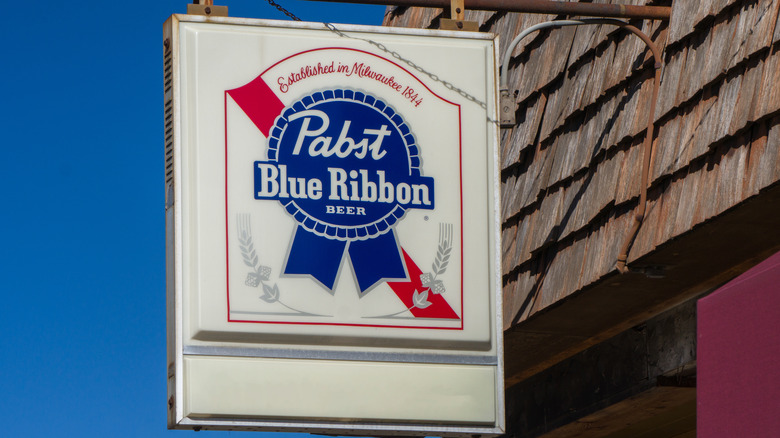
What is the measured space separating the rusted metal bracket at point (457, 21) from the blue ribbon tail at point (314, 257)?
112cm

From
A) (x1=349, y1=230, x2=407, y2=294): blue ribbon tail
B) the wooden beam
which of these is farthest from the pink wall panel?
the wooden beam

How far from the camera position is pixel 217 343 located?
4.72 metres

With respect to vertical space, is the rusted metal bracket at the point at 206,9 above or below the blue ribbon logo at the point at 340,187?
above

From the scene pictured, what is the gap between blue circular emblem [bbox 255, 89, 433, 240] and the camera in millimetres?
4883

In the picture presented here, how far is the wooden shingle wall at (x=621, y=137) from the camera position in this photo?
186 inches

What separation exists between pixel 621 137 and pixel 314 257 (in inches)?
61.6

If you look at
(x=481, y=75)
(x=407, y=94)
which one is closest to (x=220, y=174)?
(x=407, y=94)

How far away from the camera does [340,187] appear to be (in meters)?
4.89

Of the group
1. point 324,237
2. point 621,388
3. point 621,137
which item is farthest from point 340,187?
point 621,388

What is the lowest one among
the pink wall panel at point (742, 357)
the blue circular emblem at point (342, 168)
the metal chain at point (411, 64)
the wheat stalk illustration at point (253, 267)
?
the pink wall panel at point (742, 357)

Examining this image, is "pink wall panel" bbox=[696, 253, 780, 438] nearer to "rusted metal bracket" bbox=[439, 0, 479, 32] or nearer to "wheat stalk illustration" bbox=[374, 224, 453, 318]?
"wheat stalk illustration" bbox=[374, 224, 453, 318]

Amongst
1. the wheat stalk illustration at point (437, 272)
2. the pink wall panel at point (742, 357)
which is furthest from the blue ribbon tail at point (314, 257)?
the pink wall panel at point (742, 357)

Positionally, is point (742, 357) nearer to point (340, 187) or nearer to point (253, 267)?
point (340, 187)

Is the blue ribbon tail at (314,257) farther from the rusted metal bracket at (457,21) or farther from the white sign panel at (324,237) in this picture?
the rusted metal bracket at (457,21)
